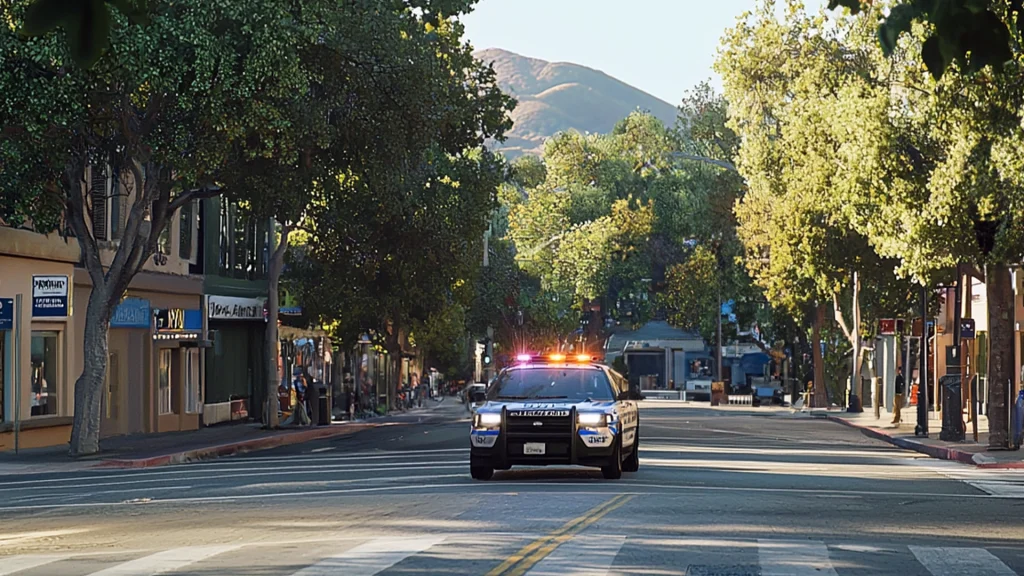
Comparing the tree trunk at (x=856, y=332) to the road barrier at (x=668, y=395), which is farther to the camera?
the road barrier at (x=668, y=395)

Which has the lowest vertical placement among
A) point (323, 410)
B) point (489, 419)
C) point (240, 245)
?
point (323, 410)

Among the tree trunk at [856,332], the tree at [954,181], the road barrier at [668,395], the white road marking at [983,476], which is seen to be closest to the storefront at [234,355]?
the tree trunk at [856,332]

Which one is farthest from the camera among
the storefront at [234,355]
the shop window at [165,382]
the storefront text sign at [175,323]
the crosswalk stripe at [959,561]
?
the storefront at [234,355]

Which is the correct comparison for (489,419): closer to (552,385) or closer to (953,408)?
(552,385)

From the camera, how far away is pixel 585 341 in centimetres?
12075

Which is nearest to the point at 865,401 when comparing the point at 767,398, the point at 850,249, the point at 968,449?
the point at 767,398

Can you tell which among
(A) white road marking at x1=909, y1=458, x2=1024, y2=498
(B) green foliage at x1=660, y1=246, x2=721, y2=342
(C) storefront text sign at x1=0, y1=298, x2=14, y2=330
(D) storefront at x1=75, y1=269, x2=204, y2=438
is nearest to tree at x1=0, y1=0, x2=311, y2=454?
(C) storefront text sign at x1=0, y1=298, x2=14, y2=330

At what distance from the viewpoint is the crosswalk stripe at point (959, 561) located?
43.8 ft

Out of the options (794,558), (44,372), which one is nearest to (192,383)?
(44,372)

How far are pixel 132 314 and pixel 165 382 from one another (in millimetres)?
4439

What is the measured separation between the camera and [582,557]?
13.8 metres

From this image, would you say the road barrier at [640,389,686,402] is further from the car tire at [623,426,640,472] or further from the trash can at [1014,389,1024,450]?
the car tire at [623,426,640,472]

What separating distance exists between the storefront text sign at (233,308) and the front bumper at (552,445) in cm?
3001

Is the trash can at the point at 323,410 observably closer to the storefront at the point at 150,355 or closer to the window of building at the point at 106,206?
the storefront at the point at 150,355
